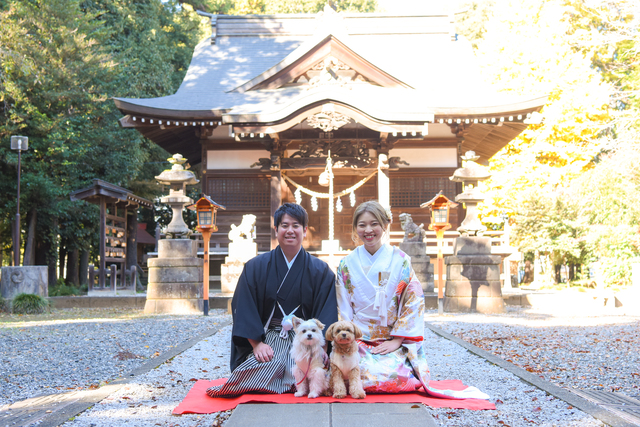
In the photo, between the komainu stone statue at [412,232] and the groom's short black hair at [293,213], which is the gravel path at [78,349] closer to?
the groom's short black hair at [293,213]

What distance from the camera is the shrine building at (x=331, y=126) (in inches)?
A: 472

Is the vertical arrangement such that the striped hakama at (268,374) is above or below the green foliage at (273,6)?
below

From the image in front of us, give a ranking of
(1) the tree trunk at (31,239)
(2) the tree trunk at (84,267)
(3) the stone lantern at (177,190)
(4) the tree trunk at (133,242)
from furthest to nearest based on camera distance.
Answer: (2) the tree trunk at (84,267) < (4) the tree trunk at (133,242) < (1) the tree trunk at (31,239) < (3) the stone lantern at (177,190)

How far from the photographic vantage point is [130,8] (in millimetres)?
19344

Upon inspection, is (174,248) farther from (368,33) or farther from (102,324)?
(368,33)

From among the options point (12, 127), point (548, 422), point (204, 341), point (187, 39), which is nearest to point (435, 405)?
point (548, 422)

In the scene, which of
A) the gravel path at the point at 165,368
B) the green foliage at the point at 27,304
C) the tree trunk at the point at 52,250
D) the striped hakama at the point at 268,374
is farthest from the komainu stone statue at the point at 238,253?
the striped hakama at the point at 268,374

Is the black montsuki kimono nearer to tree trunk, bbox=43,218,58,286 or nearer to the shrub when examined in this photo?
the shrub

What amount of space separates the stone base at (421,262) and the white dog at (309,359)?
8.27 meters

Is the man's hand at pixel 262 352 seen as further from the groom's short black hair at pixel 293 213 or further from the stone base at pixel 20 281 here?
the stone base at pixel 20 281

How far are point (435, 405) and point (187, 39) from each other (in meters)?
23.5

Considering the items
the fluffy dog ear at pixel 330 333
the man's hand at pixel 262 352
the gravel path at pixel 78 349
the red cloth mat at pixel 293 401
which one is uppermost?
the fluffy dog ear at pixel 330 333

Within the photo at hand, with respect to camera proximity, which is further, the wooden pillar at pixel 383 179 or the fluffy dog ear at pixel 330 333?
the wooden pillar at pixel 383 179

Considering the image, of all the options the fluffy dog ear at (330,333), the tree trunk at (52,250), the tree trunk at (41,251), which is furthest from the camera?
the tree trunk at (41,251)
